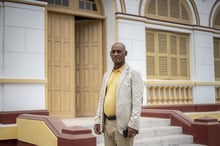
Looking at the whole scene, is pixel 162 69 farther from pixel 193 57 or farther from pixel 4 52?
pixel 4 52

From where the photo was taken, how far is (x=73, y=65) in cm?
859

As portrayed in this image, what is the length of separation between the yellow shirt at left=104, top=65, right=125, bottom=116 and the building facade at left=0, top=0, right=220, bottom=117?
12.0ft

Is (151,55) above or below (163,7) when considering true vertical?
below

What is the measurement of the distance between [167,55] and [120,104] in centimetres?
665

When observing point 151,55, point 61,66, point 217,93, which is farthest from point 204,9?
point 61,66

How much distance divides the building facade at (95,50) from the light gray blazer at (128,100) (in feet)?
12.7

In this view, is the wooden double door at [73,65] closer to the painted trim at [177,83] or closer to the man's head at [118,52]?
the painted trim at [177,83]

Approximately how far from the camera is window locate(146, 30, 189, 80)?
9672 mm

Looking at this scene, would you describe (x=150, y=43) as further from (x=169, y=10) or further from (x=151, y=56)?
(x=169, y=10)

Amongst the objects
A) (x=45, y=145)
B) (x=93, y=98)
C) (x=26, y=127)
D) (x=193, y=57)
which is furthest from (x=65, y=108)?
(x=193, y=57)

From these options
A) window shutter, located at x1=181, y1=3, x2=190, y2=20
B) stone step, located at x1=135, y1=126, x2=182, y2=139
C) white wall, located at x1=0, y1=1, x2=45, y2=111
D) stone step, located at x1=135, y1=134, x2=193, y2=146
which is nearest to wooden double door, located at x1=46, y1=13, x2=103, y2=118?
white wall, located at x1=0, y1=1, x2=45, y2=111

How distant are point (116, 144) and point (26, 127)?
300 cm

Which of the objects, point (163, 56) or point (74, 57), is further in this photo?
point (163, 56)

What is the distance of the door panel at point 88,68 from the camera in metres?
9.05
